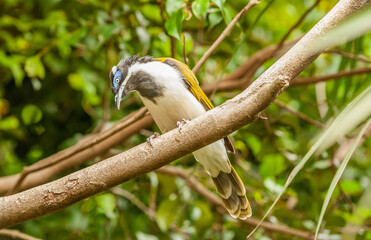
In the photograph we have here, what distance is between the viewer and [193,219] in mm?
2873

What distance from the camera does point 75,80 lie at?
10.4 feet

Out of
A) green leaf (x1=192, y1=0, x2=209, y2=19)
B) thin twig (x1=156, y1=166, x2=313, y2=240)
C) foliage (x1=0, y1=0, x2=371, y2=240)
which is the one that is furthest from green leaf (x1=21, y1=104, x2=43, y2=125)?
green leaf (x1=192, y1=0, x2=209, y2=19)

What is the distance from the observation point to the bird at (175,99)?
216 cm

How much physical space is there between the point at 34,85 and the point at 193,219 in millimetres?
1238

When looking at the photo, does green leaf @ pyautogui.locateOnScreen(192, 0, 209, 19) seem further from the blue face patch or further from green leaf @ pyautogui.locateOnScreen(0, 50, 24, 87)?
green leaf @ pyautogui.locateOnScreen(0, 50, 24, 87)

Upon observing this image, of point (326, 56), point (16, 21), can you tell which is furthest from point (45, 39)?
point (326, 56)

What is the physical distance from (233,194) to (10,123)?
1.63m

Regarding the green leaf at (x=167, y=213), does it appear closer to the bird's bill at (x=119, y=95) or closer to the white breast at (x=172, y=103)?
the white breast at (x=172, y=103)

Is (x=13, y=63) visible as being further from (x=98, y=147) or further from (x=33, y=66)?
(x=98, y=147)

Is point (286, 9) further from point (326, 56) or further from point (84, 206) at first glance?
point (84, 206)

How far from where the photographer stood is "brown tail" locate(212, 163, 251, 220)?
2.25 meters

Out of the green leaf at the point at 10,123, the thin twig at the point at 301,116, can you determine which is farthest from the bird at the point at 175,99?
the green leaf at the point at 10,123

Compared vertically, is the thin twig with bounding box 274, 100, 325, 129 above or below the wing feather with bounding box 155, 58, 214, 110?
below

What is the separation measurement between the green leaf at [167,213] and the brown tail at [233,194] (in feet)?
1.51
